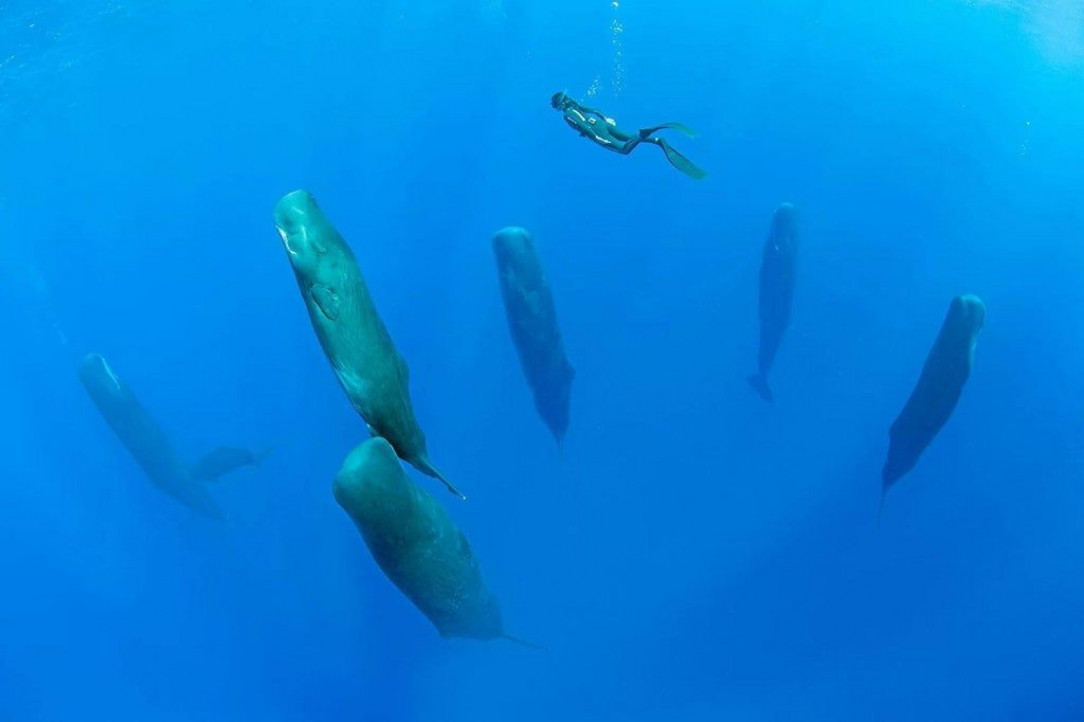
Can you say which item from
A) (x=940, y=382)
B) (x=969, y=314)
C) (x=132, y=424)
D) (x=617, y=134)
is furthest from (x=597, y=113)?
(x=132, y=424)

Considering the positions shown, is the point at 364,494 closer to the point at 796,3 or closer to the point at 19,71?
the point at 19,71

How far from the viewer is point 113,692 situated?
34.7 feet

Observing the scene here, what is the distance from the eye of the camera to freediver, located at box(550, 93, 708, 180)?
8.98 feet

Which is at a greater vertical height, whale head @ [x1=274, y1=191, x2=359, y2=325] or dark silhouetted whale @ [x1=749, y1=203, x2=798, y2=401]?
dark silhouetted whale @ [x1=749, y1=203, x2=798, y2=401]

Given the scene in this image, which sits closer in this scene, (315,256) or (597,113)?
(315,256)

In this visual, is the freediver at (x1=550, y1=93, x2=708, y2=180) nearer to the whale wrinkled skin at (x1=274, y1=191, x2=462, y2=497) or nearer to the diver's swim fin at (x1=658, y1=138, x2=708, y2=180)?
the diver's swim fin at (x1=658, y1=138, x2=708, y2=180)

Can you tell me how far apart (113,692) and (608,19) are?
2133 centimetres

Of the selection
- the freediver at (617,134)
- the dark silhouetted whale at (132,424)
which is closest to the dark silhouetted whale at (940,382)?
the freediver at (617,134)

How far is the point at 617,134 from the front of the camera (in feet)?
9.47

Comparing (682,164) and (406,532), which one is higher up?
(682,164)

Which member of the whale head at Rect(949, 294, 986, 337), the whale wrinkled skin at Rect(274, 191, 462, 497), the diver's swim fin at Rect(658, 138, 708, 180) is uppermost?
the whale head at Rect(949, 294, 986, 337)

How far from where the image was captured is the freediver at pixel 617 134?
274cm

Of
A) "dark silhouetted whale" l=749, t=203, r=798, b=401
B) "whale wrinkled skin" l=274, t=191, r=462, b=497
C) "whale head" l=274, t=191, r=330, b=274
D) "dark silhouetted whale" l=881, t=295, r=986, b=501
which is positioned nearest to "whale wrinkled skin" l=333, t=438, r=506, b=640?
"whale wrinkled skin" l=274, t=191, r=462, b=497

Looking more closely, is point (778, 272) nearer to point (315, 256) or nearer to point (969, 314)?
point (969, 314)
